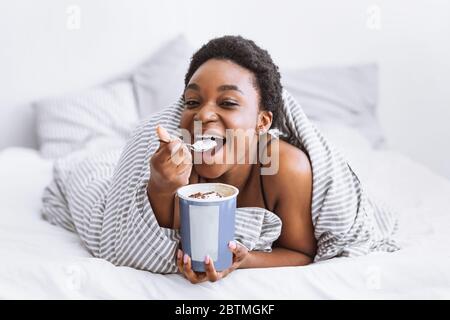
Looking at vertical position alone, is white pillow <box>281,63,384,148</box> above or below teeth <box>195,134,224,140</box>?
below

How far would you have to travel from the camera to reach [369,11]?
6.94 ft

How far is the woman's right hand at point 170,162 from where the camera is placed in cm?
79

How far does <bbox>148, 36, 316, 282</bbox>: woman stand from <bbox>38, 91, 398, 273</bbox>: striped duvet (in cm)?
2

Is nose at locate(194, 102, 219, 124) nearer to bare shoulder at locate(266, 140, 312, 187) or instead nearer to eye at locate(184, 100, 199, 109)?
eye at locate(184, 100, 199, 109)

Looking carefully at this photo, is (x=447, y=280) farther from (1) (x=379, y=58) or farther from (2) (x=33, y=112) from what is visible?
(2) (x=33, y=112)

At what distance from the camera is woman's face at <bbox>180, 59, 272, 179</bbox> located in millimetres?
937

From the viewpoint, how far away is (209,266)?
2.67 feet

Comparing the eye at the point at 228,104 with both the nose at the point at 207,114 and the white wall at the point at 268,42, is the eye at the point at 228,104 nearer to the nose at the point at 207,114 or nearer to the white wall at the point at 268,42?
the nose at the point at 207,114

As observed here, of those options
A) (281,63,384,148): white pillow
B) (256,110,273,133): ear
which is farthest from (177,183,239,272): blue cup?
(281,63,384,148): white pillow

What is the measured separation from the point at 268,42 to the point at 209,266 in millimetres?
1436

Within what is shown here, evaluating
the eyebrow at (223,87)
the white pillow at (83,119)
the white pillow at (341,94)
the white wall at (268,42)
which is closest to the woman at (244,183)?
the eyebrow at (223,87)

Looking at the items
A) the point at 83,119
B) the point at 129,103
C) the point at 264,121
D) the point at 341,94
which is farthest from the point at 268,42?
the point at 264,121
